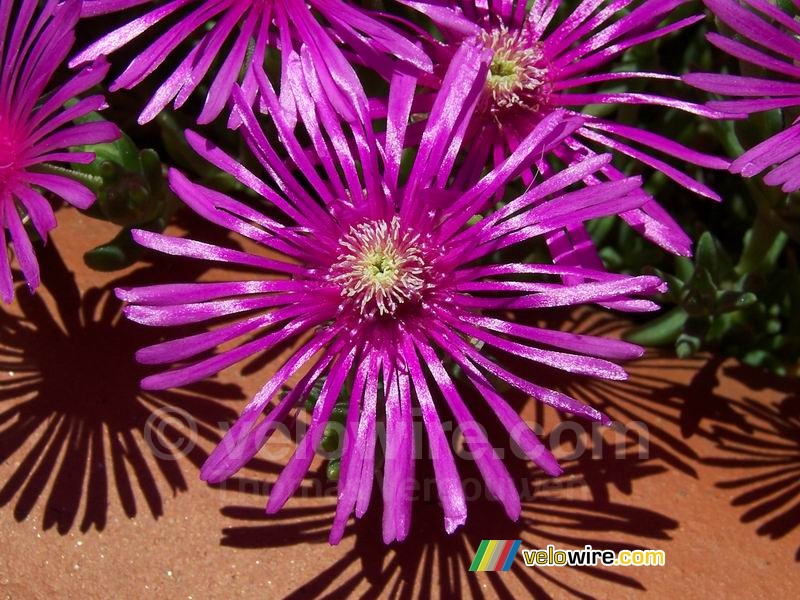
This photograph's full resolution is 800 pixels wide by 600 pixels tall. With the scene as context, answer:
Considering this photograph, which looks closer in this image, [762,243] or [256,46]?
[256,46]

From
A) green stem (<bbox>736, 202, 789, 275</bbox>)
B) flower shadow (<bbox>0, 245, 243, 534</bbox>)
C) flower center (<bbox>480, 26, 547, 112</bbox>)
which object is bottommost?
flower shadow (<bbox>0, 245, 243, 534</bbox>)

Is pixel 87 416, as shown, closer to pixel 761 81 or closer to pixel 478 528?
pixel 478 528

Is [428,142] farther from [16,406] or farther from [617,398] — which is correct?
[16,406]

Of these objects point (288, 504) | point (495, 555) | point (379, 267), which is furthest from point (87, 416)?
point (495, 555)

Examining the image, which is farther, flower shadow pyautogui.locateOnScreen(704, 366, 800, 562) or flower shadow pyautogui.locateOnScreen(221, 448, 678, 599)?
flower shadow pyautogui.locateOnScreen(704, 366, 800, 562)

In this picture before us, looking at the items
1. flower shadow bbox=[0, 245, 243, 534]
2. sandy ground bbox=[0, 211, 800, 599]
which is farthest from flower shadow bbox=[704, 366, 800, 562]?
flower shadow bbox=[0, 245, 243, 534]

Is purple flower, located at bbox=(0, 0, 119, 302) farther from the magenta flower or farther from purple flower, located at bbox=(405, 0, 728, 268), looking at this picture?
purple flower, located at bbox=(405, 0, 728, 268)

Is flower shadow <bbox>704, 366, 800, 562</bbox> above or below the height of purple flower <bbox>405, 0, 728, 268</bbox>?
below
